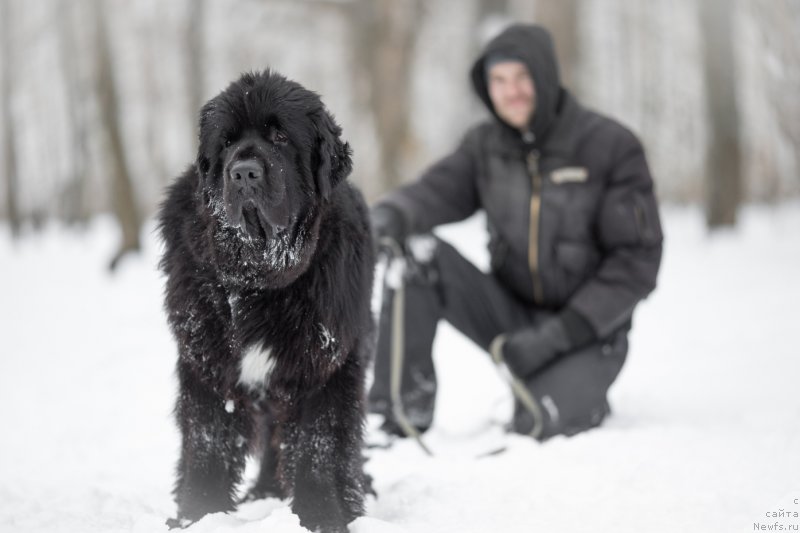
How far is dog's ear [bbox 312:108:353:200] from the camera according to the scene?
198cm

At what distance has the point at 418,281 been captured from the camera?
10.0ft

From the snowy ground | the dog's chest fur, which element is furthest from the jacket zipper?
the dog's chest fur

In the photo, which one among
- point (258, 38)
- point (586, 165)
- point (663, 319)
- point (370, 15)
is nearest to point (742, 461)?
point (586, 165)

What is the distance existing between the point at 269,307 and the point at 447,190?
1.57 metres

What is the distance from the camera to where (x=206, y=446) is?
1.96m

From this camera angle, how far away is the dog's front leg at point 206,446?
1951 millimetres

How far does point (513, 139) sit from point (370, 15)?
697cm

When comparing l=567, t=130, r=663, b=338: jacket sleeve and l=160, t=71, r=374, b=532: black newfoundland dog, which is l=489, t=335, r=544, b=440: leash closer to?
l=567, t=130, r=663, b=338: jacket sleeve

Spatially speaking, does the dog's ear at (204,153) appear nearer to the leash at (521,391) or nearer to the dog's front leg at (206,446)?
the dog's front leg at (206,446)

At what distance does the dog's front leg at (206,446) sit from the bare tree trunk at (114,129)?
26.4ft

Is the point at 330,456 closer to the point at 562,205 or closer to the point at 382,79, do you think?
the point at 562,205

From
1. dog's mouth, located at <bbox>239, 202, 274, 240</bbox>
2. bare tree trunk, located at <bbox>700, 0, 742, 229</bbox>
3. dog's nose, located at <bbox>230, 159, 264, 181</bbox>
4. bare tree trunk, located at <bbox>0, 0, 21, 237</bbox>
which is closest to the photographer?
dog's nose, located at <bbox>230, 159, 264, 181</bbox>

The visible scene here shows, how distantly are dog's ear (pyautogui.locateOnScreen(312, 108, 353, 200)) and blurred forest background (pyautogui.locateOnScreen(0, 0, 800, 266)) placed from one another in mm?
470

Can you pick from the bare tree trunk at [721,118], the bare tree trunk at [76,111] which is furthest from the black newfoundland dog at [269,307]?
the bare tree trunk at [76,111]
